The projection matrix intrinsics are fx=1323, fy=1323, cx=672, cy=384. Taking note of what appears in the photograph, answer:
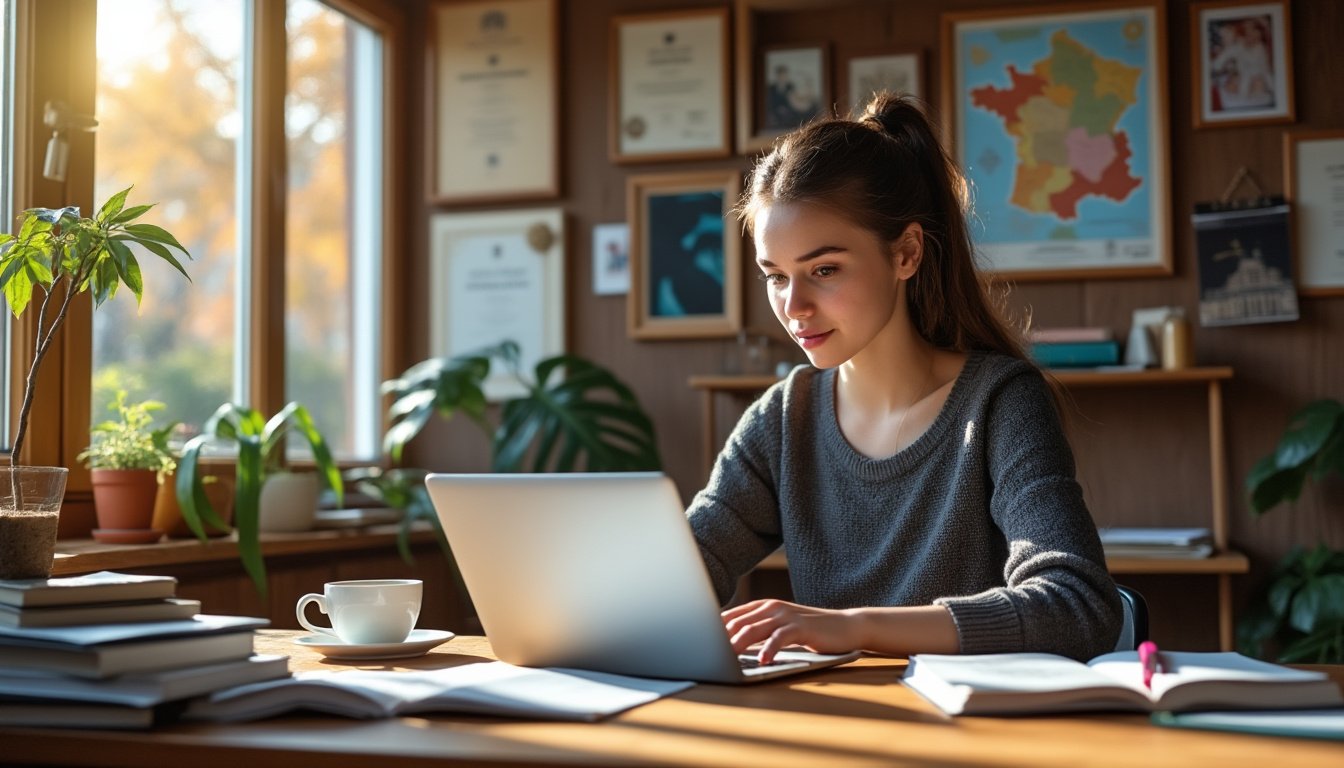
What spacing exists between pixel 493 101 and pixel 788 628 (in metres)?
2.64

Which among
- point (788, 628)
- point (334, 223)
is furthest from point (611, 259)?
point (788, 628)

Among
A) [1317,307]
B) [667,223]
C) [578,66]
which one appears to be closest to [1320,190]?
[1317,307]

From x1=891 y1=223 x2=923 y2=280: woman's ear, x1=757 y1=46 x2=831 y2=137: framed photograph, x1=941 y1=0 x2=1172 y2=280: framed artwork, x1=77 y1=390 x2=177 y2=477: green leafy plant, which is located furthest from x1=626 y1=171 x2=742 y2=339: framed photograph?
x1=891 y1=223 x2=923 y2=280: woman's ear

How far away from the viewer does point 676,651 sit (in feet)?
3.84

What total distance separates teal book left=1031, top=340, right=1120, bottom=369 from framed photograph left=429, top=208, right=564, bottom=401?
4.12 ft

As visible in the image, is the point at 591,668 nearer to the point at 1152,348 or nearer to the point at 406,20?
the point at 1152,348

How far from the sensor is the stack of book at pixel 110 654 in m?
1.01

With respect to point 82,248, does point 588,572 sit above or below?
below

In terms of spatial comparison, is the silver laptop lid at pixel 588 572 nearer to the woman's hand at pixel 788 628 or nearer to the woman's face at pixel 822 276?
the woman's hand at pixel 788 628

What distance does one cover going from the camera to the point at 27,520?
122cm

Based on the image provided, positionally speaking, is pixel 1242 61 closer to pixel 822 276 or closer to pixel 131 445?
pixel 822 276

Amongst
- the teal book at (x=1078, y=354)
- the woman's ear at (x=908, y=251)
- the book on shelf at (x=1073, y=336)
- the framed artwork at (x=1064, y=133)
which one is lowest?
the teal book at (x=1078, y=354)

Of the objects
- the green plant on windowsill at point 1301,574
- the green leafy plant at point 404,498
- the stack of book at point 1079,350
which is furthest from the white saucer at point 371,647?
the green plant on windowsill at point 1301,574

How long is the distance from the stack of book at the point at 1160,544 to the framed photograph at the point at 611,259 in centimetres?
137
